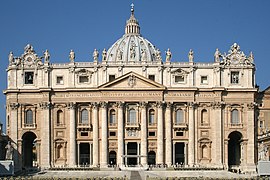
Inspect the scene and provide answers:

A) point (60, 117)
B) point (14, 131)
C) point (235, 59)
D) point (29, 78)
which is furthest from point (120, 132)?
point (235, 59)

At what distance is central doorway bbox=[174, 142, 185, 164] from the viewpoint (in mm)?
112744

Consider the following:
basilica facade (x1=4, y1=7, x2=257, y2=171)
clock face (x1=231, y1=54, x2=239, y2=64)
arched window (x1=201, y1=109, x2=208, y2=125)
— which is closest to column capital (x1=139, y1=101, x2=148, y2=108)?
basilica facade (x1=4, y1=7, x2=257, y2=171)

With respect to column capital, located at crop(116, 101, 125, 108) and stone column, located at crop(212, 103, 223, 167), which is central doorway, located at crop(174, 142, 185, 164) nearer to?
stone column, located at crop(212, 103, 223, 167)

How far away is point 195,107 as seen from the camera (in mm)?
111375

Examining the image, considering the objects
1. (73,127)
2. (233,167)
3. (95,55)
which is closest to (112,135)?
(73,127)

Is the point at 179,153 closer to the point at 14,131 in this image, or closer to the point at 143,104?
the point at 143,104

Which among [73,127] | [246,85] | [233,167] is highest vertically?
[246,85]

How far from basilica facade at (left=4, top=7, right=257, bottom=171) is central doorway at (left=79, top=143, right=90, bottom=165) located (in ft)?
0.59

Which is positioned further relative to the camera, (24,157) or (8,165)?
(24,157)

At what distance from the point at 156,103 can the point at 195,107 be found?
6.82 m

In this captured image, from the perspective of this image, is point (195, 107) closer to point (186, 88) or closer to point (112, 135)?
point (186, 88)

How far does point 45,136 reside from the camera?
11050 centimetres

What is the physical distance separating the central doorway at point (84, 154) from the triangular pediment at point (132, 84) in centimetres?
1101

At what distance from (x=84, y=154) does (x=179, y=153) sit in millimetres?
16609
